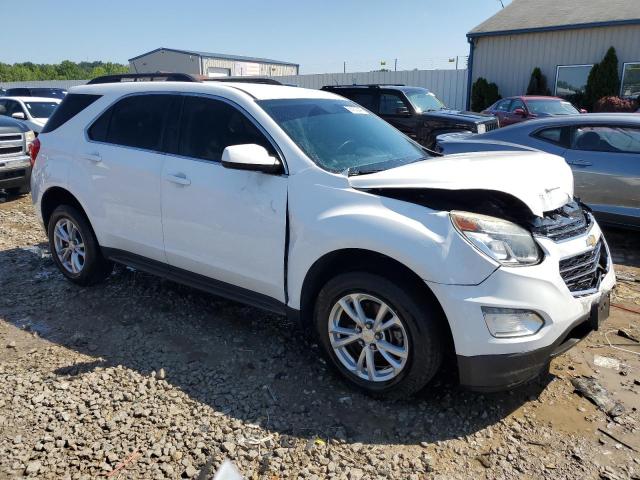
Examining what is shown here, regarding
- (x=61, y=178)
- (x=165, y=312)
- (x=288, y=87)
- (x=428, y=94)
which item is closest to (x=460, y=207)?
(x=288, y=87)

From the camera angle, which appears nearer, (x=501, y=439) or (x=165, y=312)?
(x=501, y=439)

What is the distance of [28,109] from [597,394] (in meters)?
13.8

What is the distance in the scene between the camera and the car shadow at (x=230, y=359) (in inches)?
117

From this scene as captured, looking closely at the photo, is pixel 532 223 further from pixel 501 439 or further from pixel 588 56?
pixel 588 56

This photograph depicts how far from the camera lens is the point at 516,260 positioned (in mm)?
2684

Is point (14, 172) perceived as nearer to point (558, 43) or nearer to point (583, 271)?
point (583, 271)

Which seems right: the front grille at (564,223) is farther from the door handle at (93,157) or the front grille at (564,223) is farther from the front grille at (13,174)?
the front grille at (13,174)

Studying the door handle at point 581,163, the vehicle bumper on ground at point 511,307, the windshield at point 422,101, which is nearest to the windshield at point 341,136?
the vehicle bumper on ground at point 511,307

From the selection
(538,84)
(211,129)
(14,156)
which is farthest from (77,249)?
(538,84)

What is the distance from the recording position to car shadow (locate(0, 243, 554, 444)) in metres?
2.96

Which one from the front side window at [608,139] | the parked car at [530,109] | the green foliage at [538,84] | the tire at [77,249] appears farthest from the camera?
the green foliage at [538,84]

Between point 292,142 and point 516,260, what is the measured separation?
5.09 feet

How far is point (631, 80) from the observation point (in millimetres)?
19297

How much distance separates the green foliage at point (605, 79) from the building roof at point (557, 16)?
4.28 ft
